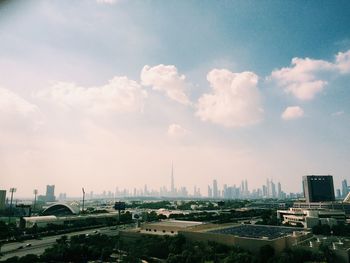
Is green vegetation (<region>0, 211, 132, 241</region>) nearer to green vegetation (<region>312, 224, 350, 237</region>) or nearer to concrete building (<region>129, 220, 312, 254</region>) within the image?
concrete building (<region>129, 220, 312, 254</region>)

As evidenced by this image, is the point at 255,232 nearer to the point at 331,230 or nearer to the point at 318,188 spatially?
the point at 331,230

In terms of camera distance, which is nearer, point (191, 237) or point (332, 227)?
point (191, 237)

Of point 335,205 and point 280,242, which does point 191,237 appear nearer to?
point 280,242

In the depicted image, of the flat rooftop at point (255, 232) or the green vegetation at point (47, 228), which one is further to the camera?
the green vegetation at point (47, 228)

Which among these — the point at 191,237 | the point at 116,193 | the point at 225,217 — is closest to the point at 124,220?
the point at 225,217

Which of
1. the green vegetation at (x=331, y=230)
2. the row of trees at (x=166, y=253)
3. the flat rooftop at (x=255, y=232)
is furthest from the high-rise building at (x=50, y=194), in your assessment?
→ the flat rooftop at (x=255, y=232)

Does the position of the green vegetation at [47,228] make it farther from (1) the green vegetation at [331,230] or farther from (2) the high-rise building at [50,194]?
(2) the high-rise building at [50,194]

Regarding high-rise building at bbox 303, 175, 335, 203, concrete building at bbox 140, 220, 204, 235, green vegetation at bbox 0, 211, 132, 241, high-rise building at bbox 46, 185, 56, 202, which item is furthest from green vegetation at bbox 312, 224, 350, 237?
high-rise building at bbox 46, 185, 56, 202

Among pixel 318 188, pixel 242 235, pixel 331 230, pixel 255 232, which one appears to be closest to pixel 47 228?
pixel 242 235
